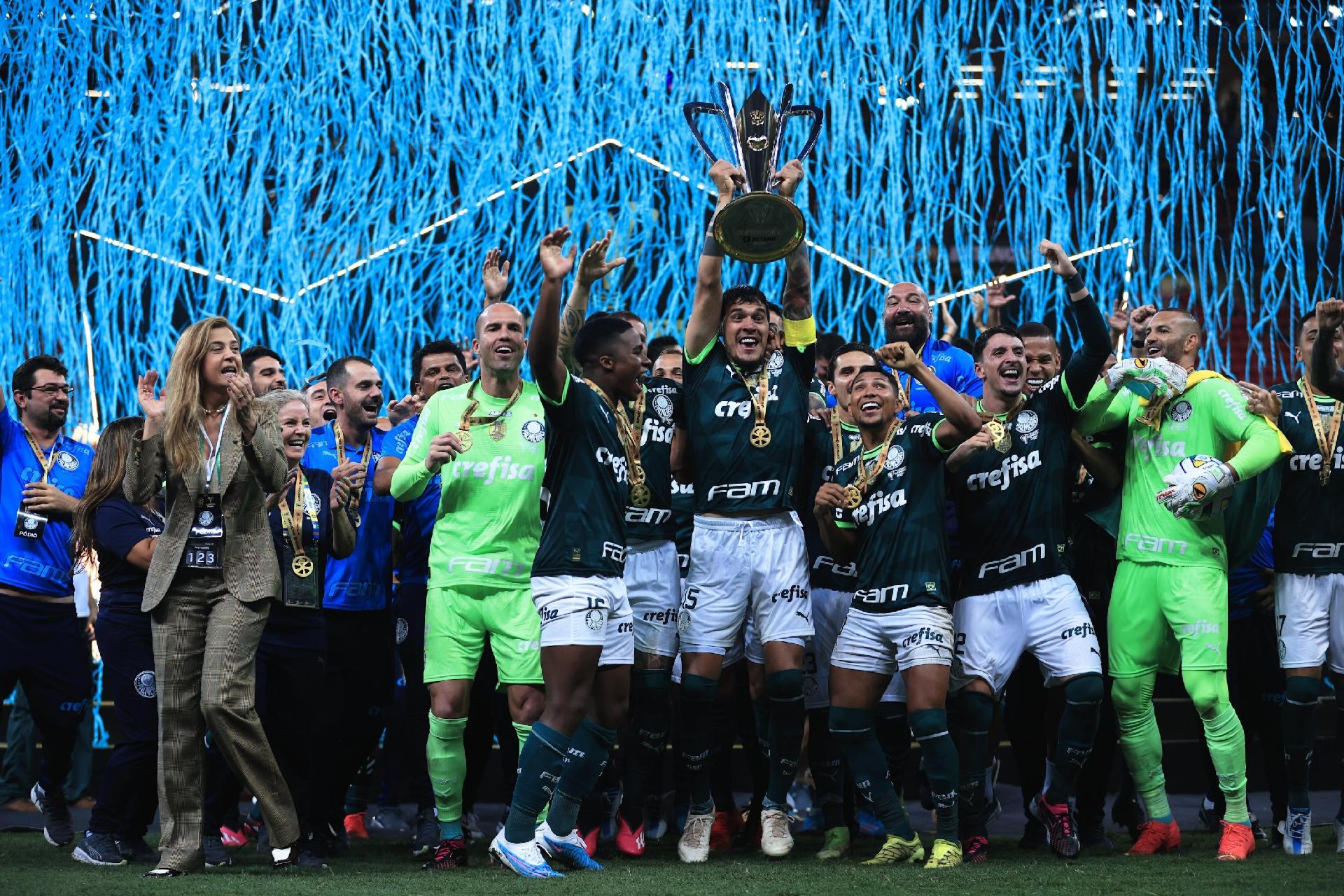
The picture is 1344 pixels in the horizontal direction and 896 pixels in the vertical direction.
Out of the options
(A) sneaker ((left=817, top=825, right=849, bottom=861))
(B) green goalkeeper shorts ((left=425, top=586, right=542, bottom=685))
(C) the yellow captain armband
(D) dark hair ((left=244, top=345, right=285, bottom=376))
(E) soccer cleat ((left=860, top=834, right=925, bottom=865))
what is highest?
(C) the yellow captain armband

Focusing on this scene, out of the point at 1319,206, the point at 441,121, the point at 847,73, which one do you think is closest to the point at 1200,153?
the point at 1319,206

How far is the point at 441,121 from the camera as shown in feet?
30.3

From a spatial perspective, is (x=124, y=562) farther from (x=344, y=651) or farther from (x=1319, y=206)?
(x=1319, y=206)

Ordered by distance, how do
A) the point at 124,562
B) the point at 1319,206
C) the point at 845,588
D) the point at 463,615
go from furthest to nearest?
the point at 1319,206 → the point at 845,588 → the point at 124,562 → the point at 463,615

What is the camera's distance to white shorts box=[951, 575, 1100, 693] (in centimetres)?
502

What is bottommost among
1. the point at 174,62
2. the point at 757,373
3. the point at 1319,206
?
the point at 757,373

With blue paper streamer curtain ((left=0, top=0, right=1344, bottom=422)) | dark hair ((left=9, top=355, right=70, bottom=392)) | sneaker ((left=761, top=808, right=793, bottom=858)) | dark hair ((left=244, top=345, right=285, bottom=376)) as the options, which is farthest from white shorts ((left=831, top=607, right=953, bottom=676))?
blue paper streamer curtain ((left=0, top=0, right=1344, bottom=422))

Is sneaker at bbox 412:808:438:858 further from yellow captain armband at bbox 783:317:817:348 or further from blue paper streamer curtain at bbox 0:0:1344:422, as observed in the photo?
blue paper streamer curtain at bbox 0:0:1344:422

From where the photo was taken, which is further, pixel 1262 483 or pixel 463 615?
pixel 1262 483

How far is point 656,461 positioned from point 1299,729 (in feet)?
8.48

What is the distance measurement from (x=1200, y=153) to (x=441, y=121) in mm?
4961

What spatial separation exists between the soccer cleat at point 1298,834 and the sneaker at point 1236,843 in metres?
0.25

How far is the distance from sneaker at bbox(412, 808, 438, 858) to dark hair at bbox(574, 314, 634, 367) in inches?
70.7

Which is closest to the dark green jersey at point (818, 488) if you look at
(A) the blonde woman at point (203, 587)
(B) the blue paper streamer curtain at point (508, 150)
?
(A) the blonde woman at point (203, 587)
